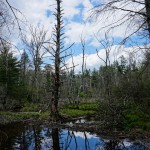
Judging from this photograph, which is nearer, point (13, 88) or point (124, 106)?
point (124, 106)

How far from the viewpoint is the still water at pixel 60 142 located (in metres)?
11.6

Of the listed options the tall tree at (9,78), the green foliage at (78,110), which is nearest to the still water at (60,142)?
the green foliage at (78,110)

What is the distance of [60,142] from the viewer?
43.4ft

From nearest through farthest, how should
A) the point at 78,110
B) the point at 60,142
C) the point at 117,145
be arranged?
1. the point at 117,145
2. the point at 60,142
3. the point at 78,110

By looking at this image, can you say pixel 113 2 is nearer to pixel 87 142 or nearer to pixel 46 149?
pixel 46 149

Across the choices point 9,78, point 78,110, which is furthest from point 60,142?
point 9,78

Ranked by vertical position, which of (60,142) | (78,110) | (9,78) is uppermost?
(9,78)

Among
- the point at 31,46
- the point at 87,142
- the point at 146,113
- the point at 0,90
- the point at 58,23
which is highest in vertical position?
the point at 31,46

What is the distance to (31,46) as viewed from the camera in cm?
4503

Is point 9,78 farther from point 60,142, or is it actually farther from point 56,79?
point 60,142

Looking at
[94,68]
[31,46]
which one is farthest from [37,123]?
[94,68]

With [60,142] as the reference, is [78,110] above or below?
above

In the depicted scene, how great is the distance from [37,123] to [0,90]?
13.2m

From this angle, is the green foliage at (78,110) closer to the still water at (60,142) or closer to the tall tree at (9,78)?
the tall tree at (9,78)
